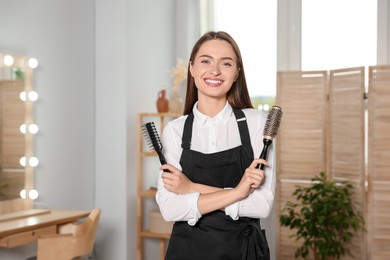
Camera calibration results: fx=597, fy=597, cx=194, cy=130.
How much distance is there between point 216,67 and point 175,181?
367 mm

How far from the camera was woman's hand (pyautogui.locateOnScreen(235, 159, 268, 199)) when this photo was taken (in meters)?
1.71

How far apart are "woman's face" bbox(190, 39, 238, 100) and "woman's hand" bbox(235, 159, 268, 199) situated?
0.26m

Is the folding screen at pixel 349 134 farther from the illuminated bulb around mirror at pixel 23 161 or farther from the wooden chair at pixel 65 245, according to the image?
the illuminated bulb around mirror at pixel 23 161

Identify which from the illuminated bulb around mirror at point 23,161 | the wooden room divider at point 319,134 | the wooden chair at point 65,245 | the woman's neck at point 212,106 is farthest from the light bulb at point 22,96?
the woman's neck at point 212,106

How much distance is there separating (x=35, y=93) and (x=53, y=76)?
266mm

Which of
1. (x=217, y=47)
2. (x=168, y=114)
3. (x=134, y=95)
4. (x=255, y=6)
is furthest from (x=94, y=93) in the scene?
(x=217, y=47)

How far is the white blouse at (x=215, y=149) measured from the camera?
1775mm

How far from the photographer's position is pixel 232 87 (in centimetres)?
193

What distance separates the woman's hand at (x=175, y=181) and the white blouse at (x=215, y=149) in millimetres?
21

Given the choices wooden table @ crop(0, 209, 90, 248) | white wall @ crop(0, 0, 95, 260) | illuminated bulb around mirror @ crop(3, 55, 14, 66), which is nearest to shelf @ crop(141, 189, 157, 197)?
white wall @ crop(0, 0, 95, 260)

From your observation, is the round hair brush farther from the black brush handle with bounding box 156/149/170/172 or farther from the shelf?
the shelf

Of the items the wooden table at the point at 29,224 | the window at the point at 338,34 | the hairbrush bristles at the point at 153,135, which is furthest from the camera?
the window at the point at 338,34

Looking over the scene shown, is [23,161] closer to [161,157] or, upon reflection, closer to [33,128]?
[33,128]

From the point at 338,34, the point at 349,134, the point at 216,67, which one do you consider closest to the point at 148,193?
the point at 349,134
